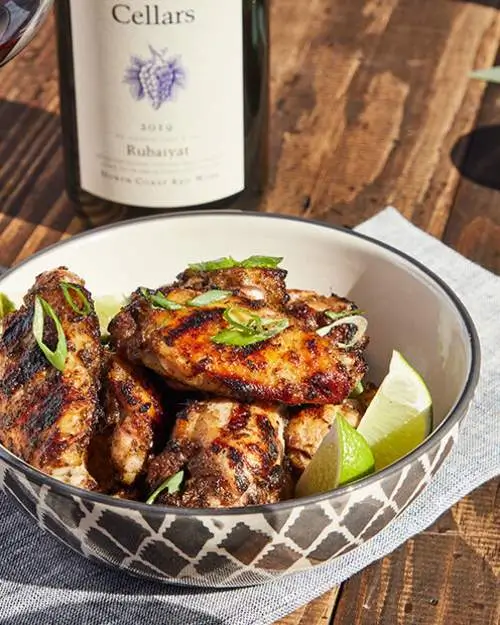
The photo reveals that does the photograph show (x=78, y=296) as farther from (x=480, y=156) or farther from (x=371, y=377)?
(x=480, y=156)

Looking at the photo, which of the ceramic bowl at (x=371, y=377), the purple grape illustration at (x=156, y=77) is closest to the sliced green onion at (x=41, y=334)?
the ceramic bowl at (x=371, y=377)

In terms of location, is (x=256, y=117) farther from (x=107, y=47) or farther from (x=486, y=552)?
(x=486, y=552)

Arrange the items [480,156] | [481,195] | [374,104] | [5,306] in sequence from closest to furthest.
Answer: [5,306] < [481,195] < [480,156] < [374,104]

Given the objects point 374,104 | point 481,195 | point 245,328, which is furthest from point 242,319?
point 374,104

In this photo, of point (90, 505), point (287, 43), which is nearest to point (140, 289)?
point (90, 505)

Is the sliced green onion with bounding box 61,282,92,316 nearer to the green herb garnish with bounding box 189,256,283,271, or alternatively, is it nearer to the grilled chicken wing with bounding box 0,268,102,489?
the grilled chicken wing with bounding box 0,268,102,489

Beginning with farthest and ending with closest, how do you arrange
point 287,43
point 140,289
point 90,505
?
point 287,43, point 140,289, point 90,505

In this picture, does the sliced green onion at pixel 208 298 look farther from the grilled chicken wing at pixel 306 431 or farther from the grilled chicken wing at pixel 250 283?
the grilled chicken wing at pixel 306 431
